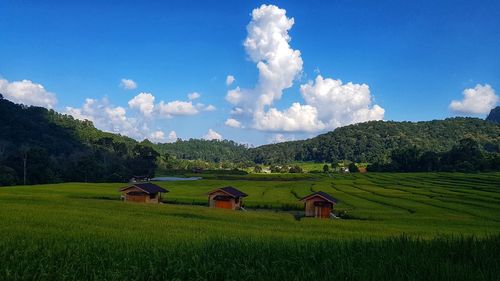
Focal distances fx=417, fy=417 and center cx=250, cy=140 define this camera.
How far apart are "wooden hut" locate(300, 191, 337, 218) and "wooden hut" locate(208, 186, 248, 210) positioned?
928cm

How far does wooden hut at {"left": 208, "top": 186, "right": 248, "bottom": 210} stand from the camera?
51319 millimetres

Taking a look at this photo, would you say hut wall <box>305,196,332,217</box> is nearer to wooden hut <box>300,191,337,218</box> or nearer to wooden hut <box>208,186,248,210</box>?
wooden hut <box>300,191,337,218</box>

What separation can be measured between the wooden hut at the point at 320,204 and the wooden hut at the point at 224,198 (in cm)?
928

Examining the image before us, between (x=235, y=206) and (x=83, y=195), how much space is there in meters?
→ 21.0

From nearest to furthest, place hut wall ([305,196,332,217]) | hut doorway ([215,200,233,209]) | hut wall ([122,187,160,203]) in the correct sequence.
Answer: hut wall ([305,196,332,217]) < hut doorway ([215,200,233,209]) < hut wall ([122,187,160,203])

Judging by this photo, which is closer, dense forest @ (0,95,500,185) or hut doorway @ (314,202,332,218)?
hut doorway @ (314,202,332,218)

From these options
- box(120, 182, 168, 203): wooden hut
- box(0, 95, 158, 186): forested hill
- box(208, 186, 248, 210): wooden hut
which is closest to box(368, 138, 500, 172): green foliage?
box(0, 95, 158, 186): forested hill

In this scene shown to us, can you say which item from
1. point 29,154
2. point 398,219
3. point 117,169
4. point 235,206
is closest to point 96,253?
point 398,219

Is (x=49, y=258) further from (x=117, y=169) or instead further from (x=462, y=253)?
(x=117, y=169)

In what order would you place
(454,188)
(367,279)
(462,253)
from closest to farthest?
(367,279) < (462,253) < (454,188)

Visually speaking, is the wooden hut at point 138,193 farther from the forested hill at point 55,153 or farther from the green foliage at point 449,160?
the green foliage at point 449,160

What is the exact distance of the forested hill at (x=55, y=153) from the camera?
89.1 metres

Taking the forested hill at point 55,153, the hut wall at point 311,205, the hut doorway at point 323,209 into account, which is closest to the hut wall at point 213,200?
the hut wall at point 311,205

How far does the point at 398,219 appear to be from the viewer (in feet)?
136
